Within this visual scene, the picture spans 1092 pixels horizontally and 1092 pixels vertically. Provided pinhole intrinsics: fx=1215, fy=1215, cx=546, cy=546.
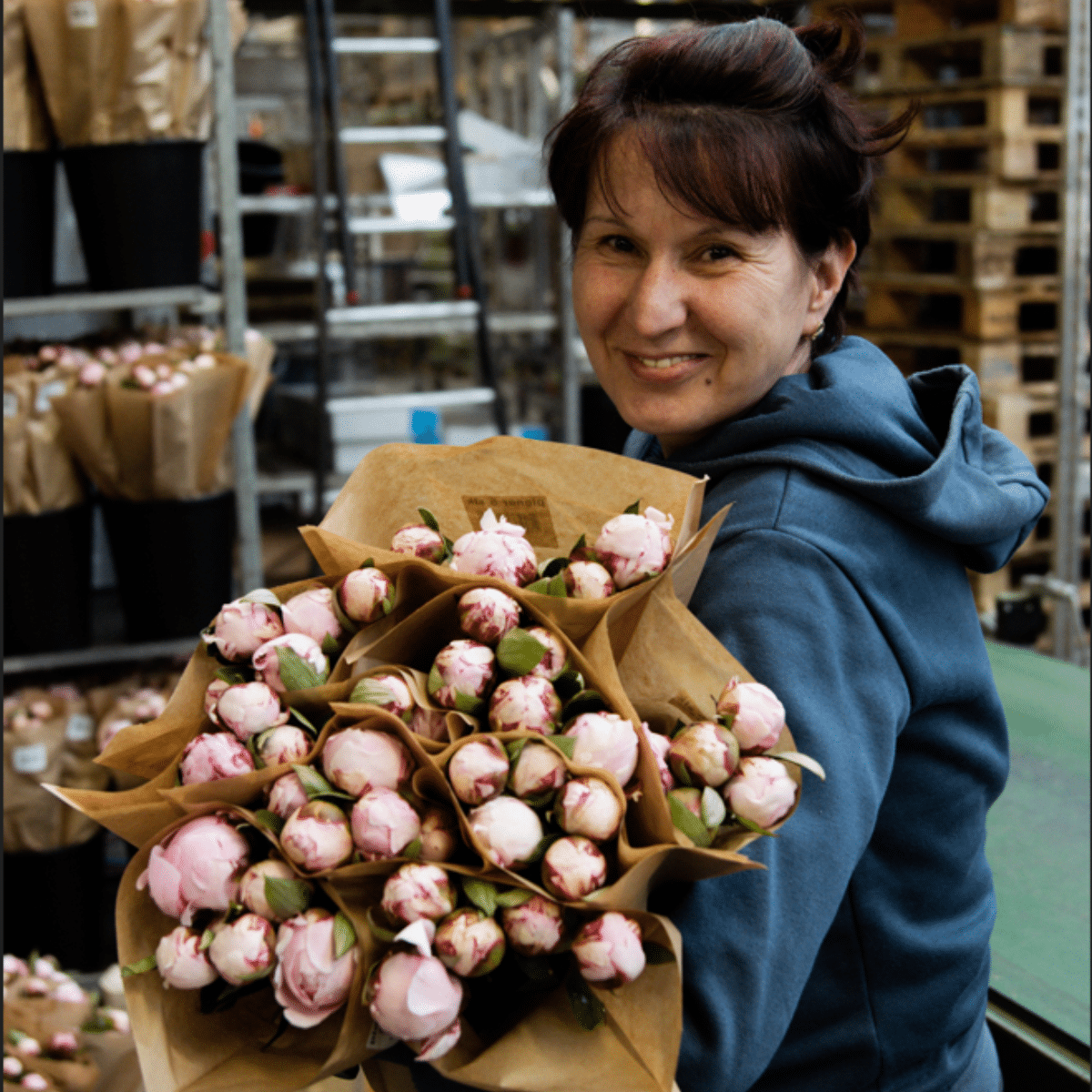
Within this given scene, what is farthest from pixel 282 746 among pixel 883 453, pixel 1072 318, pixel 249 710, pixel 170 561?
pixel 1072 318

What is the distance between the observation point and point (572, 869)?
609 mm

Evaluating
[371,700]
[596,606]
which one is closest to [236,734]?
[371,700]

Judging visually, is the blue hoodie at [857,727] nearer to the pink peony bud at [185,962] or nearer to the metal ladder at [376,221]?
the pink peony bud at [185,962]

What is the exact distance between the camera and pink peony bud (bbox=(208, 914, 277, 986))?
0.62 meters

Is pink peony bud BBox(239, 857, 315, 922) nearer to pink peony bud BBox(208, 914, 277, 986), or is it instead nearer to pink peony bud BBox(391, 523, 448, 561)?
pink peony bud BBox(208, 914, 277, 986)

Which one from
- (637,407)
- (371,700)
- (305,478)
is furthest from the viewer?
(305,478)

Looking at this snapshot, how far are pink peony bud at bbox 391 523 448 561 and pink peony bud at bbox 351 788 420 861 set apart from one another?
0.19 metres

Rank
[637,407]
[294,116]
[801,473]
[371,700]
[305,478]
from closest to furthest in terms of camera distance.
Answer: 1. [371,700]
2. [801,473]
3. [637,407]
4. [305,478]
5. [294,116]

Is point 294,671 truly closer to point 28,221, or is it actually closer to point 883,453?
point 883,453

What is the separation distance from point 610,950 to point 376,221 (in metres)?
3.52

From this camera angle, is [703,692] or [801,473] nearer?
[703,692]

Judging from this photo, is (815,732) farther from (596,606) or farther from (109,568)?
(109,568)

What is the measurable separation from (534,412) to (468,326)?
0.67 m

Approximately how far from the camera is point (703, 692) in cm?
74
